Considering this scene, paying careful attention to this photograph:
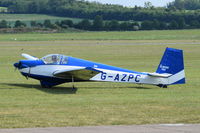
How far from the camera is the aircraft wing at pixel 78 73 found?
2030 centimetres

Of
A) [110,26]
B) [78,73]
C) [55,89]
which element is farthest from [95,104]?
[110,26]

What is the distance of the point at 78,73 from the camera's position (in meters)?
20.9

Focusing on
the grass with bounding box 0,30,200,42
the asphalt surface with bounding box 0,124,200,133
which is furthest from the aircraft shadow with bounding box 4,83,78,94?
the grass with bounding box 0,30,200,42

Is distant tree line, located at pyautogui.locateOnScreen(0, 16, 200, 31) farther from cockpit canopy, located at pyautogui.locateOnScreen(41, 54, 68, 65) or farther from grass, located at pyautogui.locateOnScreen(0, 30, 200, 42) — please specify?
cockpit canopy, located at pyautogui.locateOnScreen(41, 54, 68, 65)

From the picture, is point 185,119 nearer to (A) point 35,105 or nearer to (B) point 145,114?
(B) point 145,114

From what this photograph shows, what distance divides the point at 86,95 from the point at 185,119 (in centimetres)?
585

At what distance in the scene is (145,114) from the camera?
1538 centimetres

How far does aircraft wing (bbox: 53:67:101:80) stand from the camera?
2030 centimetres

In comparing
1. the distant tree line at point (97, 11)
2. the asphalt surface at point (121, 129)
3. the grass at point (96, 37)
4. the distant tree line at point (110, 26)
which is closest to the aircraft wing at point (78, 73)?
the asphalt surface at point (121, 129)

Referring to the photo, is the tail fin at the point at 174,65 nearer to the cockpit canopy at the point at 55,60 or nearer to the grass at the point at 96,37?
the cockpit canopy at the point at 55,60

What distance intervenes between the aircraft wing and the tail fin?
2.80 meters

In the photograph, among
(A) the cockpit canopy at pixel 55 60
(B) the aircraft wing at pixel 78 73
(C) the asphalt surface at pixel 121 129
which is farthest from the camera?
(A) the cockpit canopy at pixel 55 60

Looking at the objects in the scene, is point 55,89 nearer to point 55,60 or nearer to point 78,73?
point 55,60

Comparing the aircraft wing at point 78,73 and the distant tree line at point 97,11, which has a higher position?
the aircraft wing at point 78,73
